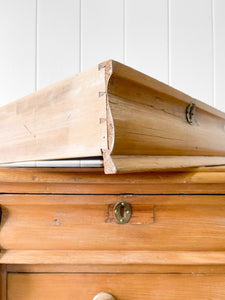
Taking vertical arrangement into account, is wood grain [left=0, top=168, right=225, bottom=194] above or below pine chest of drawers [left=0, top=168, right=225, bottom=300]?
above

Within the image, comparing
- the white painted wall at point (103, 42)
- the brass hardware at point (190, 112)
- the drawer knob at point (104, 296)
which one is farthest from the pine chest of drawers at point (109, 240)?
the white painted wall at point (103, 42)

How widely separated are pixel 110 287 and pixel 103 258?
76 millimetres

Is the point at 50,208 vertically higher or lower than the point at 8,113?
lower

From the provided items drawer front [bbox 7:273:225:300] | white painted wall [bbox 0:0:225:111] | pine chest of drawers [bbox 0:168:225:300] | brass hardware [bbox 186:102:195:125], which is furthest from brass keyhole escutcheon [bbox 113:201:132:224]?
white painted wall [bbox 0:0:225:111]

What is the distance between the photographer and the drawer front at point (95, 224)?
516 millimetres

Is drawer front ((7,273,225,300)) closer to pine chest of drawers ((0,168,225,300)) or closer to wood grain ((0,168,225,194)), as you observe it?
pine chest of drawers ((0,168,225,300))

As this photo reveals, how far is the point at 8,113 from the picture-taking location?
1.77 ft

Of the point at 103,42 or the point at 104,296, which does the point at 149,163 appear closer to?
the point at 104,296

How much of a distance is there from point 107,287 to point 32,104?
414mm

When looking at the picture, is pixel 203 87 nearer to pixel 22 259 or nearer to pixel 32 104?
pixel 32 104

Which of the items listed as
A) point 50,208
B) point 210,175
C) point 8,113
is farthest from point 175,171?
point 8,113

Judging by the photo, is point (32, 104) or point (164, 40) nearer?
point (32, 104)

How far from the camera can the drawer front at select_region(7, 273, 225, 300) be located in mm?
521

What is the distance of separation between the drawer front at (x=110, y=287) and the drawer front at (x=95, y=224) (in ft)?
0.21
